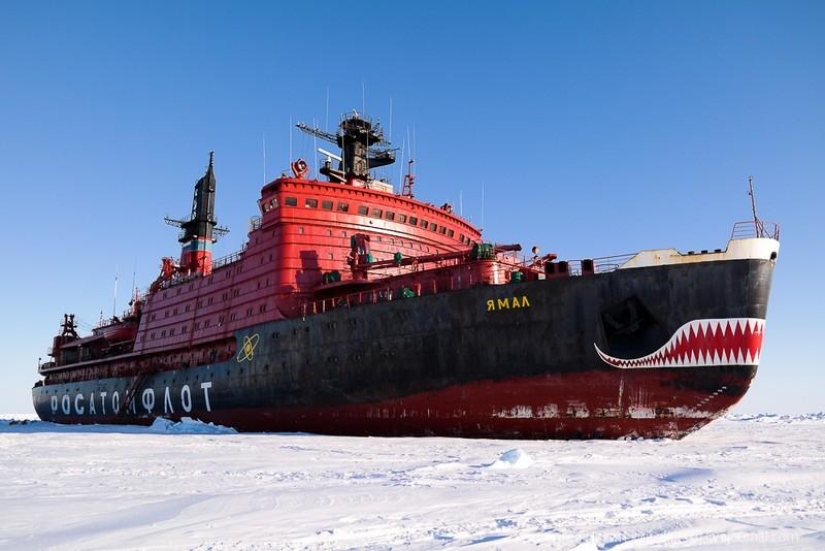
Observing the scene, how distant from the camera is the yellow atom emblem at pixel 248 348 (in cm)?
2409

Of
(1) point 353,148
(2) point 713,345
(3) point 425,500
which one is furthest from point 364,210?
(3) point 425,500

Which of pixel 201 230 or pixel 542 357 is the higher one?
pixel 201 230

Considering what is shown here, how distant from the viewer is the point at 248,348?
2448cm

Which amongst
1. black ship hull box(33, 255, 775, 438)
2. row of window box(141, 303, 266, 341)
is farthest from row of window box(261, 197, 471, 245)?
black ship hull box(33, 255, 775, 438)

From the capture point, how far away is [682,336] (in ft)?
52.0

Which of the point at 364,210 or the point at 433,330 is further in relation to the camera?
the point at 364,210

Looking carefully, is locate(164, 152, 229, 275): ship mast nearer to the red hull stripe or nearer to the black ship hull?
the black ship hull

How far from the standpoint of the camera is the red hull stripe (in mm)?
15547

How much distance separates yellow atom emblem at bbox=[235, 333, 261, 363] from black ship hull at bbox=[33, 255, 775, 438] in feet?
7.34

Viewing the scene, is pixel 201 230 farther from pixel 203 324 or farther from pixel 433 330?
pixel 433 330

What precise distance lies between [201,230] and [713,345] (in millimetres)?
32615

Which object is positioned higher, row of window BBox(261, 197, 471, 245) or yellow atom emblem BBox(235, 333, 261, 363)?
row of window BBox(261, 197, 471, 245)

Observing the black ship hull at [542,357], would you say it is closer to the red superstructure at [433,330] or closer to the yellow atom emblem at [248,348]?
the red superstructure at [433,330]

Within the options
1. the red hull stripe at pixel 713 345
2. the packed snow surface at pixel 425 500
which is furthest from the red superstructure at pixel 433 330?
the packed snow surface at pixel 425 500
